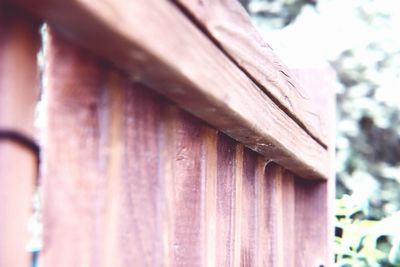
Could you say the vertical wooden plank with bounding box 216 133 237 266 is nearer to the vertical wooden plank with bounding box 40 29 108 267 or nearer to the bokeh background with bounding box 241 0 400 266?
the vertical wooden plank with bounding box 40 29 108 267

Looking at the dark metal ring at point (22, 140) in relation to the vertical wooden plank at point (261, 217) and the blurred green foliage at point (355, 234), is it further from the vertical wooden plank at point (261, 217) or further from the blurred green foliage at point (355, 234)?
the blurred green foliage at point (355, 234)

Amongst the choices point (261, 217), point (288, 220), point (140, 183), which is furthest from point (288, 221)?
point (140, 183)

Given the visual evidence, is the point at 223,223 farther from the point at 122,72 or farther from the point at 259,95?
the point at 122,72

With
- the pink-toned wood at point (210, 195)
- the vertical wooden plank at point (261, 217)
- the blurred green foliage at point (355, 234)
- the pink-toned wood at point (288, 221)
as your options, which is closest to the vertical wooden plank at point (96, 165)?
the pink-toned wood at point (210, 195)

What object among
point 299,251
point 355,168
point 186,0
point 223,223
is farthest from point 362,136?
point 186,0

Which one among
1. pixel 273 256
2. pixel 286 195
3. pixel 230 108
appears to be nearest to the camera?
pixel 230 108

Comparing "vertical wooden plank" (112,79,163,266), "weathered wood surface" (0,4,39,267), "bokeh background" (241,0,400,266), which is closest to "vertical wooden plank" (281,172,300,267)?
"vertical wooden plank" (112,79,163,266)

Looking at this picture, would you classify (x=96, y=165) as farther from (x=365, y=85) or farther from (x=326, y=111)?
(x=365, y=85)

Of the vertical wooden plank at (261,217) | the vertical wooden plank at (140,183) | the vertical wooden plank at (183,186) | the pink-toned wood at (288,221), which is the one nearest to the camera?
the vertical wooden plank at (140,183)
